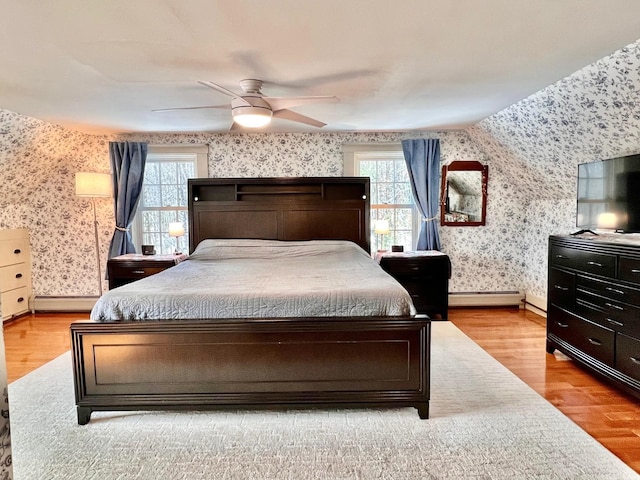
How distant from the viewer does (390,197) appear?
5164mm

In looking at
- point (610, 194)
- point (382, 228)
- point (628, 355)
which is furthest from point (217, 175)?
point (628, 355)

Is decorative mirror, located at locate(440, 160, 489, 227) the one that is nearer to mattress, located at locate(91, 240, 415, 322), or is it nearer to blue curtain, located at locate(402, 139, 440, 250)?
blue curtain, located at locate(402, 139, 440, 250)

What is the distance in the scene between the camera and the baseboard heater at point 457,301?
16.6 ft

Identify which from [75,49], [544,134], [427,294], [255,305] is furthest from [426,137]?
[75,49]

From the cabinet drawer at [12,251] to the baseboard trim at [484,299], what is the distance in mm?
5365

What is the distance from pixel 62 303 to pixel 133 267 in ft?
4.57

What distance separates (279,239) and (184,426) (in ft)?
8.68

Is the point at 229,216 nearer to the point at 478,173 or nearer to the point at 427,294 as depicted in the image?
the point at 427,294

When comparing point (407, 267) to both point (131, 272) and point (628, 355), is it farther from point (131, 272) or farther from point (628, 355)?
point (131, 272)

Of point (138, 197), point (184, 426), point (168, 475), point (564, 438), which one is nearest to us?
point (168, 475)

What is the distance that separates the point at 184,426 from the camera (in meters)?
2.35

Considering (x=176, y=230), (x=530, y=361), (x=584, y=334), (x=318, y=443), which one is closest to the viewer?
(x=318, y=443)

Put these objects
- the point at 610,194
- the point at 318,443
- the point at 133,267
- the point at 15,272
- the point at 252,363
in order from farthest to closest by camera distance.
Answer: the point at 15,272, the point at 133,267, the point at 610,194, the point at 252,363, the point at 318,443

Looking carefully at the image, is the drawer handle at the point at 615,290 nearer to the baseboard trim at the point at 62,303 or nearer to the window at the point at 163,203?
the window at the point at 163,203
